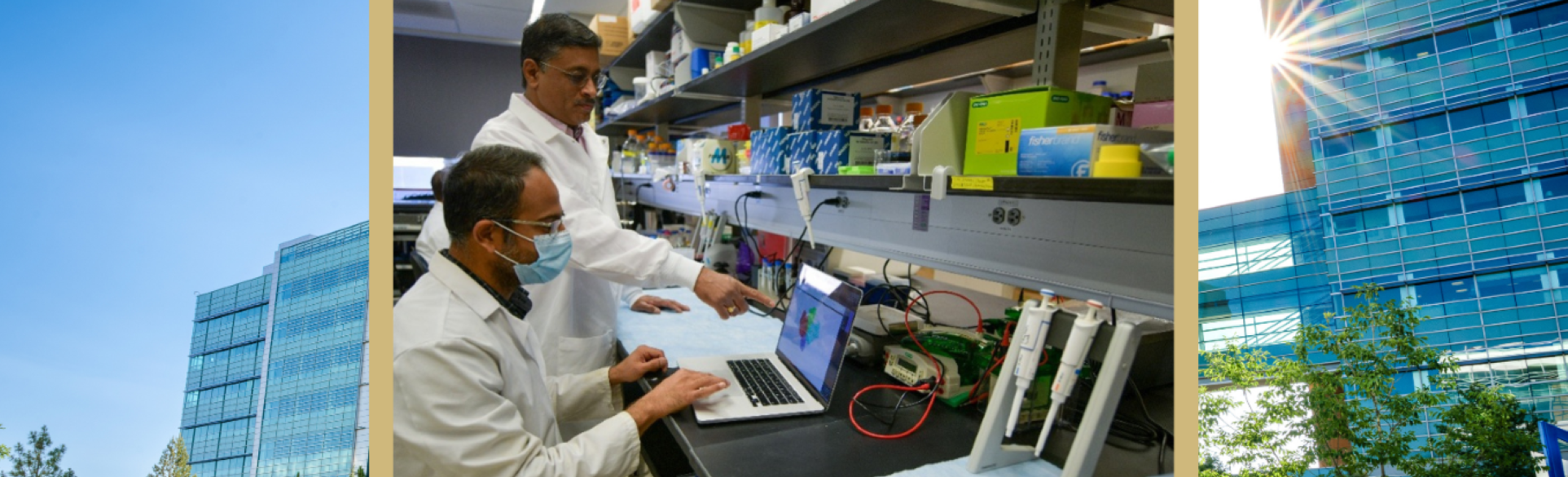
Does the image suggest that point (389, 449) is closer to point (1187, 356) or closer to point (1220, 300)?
point (1187, 356)

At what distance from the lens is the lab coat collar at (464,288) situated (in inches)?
47.6

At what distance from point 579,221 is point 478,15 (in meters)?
4.92

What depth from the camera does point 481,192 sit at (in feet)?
4.07

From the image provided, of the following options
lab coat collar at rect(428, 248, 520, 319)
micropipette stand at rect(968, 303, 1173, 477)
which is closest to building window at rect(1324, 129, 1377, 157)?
micropipette stand at rect(968, 303, 1173, 477)

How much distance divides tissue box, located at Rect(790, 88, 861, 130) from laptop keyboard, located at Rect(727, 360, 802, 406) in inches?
24.7

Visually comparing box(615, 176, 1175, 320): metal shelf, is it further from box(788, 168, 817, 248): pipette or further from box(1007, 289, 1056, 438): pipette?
box(1007, 289, 1056, 438): pipette

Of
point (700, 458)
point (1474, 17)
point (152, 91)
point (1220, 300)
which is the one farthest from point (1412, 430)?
point (152, 91)

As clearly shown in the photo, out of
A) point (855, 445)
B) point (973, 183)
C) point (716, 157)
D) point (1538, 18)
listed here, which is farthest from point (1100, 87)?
point (1538, 18)

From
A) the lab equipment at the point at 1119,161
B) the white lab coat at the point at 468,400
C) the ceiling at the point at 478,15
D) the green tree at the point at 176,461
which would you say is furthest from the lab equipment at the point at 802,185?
the ceiling at the point at 478,15

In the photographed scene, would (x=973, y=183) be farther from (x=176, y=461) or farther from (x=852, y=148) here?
(x=176, y=461)

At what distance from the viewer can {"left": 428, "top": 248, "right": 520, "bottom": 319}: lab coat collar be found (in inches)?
47.6

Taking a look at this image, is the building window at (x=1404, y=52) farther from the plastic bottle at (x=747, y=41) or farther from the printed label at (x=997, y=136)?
the printed label at (x=997, y=136)

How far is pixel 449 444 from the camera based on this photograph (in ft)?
3.59

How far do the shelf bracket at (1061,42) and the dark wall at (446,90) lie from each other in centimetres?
637
